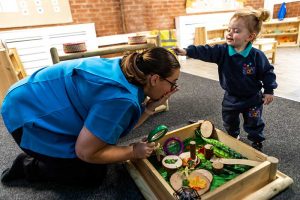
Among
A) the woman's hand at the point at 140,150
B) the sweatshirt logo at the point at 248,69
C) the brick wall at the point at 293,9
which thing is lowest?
the woman's hand at the point at 140,150

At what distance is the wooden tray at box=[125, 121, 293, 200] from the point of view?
81 cm

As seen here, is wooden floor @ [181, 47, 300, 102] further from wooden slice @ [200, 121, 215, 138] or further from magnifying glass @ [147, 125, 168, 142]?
magnifying glass @ [147, 125, 168, 142]

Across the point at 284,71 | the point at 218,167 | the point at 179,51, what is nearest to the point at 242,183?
the point at 218,167

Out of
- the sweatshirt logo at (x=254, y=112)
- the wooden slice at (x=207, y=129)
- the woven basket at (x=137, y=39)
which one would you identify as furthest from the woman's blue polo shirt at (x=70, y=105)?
the woven basket at (x=137, y=39)

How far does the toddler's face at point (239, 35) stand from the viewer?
115cm

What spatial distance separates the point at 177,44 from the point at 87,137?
364cm

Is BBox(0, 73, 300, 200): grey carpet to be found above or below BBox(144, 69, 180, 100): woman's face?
below

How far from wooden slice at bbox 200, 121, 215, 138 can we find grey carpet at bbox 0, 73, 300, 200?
0.27 m

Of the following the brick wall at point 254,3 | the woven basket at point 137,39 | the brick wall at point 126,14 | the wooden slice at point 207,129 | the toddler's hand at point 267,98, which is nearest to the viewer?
the toddler's hand at point 267,98

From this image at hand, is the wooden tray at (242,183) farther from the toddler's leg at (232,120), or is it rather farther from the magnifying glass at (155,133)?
the toddler's leg at (232,120)

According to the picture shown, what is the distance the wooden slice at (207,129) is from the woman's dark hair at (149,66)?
59 centimetres

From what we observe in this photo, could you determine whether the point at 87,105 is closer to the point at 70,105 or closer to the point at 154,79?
the point at 70,105

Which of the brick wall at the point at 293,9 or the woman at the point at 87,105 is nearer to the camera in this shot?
the woman at the point at 87,105

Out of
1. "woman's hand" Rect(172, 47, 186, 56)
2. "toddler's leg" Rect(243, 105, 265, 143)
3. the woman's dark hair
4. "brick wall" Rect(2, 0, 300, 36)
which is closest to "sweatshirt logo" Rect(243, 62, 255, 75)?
"toddler's leg" Rect(243, 105, 265, 143)
